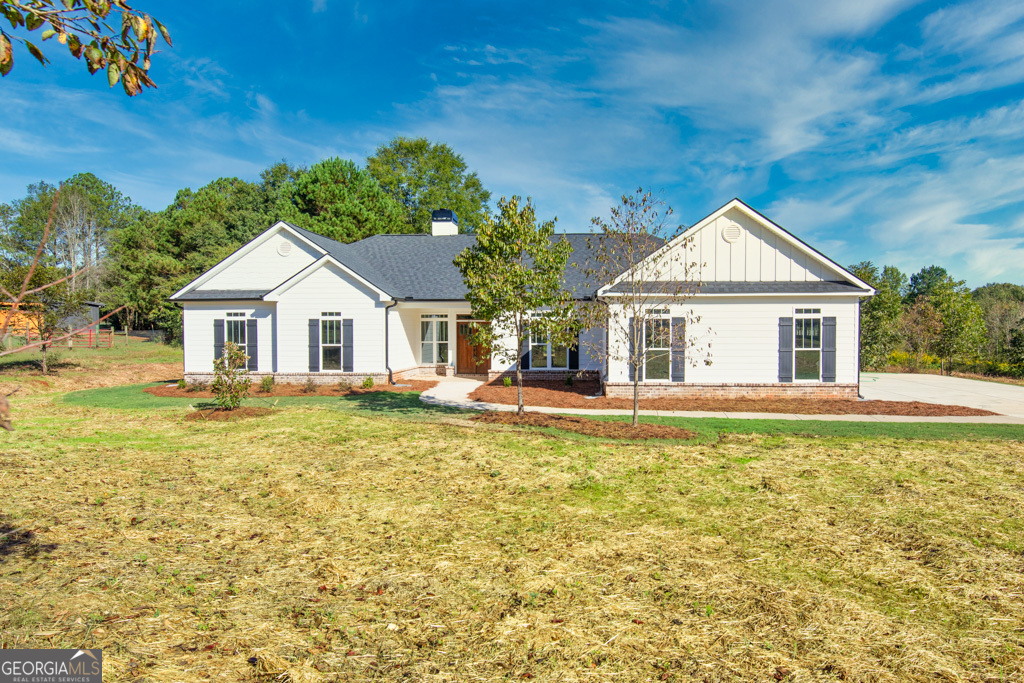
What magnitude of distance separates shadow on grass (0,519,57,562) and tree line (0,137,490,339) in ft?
104

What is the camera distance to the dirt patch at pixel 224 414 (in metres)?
13.0

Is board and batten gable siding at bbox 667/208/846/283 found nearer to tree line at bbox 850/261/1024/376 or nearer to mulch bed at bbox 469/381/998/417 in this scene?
mulch bed at bbox 469/381/998/417

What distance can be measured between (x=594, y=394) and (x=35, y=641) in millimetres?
14861

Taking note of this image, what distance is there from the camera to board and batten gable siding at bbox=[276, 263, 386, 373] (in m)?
19.3

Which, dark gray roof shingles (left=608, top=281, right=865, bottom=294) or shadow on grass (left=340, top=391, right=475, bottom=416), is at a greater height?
dark gray roof shingles (left=608, top=281, right=865, bottom=294)

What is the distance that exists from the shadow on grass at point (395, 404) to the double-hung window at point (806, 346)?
10.2 m

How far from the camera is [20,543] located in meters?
5.80

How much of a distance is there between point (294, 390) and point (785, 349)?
16118 millimetres

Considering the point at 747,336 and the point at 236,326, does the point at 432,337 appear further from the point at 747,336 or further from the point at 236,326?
the point at 747,336

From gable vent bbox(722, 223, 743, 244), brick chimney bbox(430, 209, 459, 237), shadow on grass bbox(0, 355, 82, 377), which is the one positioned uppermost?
brick chimney bbox(430, 209, 459, 237)

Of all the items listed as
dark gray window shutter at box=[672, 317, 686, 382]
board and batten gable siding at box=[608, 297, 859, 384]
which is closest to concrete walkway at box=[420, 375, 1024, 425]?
board and batten gable siding at box=[608, 297, 859, 384]

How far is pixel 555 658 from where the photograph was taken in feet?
13.3

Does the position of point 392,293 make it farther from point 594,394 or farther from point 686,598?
point 686,598

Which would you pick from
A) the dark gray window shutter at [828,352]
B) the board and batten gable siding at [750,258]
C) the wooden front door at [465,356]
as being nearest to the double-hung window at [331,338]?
the wooden front door at [465,356]
